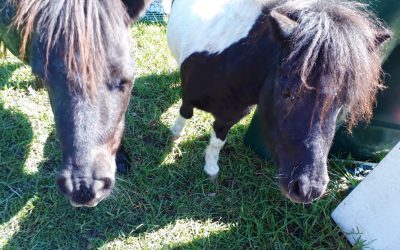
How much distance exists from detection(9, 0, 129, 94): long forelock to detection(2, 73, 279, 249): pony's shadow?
60.4 inches

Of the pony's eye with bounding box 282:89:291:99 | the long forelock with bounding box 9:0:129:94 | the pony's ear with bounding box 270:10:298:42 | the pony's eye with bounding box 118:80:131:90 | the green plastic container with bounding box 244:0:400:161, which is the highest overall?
the pony's ear with bounding box 270:10:298:42

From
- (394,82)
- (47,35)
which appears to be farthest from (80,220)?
(394,82)

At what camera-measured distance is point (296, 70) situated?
6.59 feet

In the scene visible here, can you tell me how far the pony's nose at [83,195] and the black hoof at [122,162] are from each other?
129 centimetres

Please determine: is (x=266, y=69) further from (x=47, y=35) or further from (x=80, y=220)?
(x=80, y=220)

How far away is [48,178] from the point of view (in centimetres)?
319

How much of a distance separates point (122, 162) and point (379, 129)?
88.3 inches

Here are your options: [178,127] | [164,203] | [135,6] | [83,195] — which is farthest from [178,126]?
[83,195]

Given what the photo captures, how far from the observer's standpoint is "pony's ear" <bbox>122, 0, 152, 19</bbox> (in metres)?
2.19

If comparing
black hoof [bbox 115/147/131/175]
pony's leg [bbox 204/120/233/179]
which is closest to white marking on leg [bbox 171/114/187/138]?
pony's leg [bbox 204/120/233/179]

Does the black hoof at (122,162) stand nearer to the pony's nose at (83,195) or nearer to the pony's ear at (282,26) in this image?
the pony's nose at (83,195)

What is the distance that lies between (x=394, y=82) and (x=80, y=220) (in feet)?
8.83

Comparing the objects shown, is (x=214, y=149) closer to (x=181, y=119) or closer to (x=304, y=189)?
(x=181, y=119)

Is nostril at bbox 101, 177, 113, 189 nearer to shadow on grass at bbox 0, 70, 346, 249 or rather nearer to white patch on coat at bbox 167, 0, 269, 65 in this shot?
shadow on grass at bbox 0, 70, 346, 249
